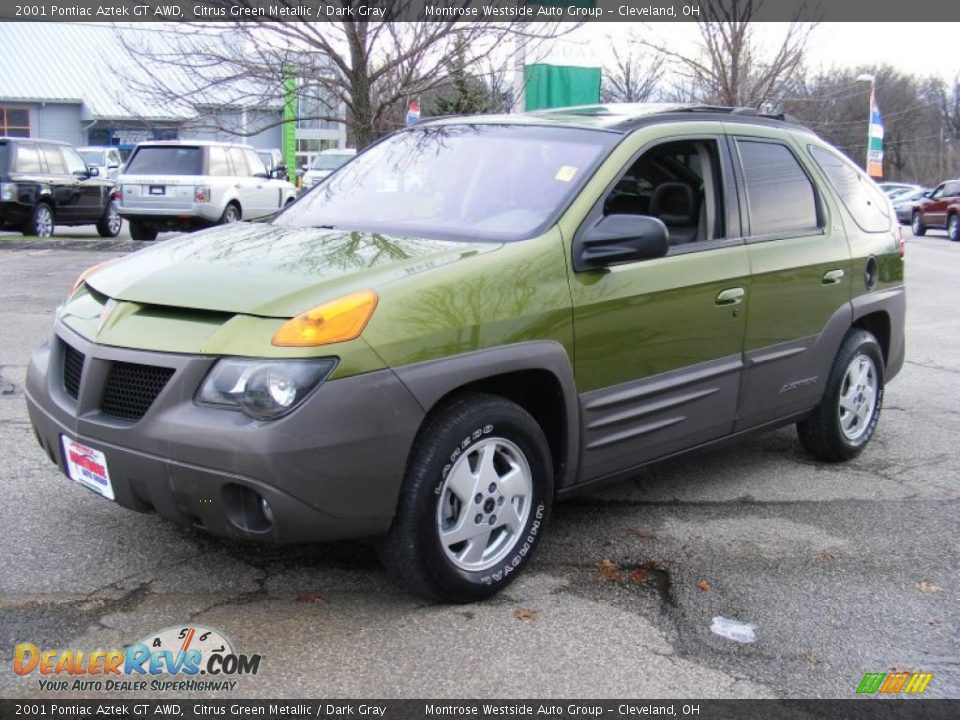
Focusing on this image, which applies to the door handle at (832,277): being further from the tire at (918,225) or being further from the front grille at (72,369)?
the tire at (918,225)

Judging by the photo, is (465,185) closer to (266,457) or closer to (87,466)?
(266,457)

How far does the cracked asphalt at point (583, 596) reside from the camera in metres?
3.25

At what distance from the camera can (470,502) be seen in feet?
12.0

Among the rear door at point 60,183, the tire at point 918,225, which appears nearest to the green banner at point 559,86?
the rear door at point 60,183

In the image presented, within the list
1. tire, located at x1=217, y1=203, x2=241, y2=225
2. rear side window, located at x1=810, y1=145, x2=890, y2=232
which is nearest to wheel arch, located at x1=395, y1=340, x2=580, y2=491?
rear side window, located at x1=810, y1=145, x2=890, y2=232

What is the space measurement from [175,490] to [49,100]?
49160 mm

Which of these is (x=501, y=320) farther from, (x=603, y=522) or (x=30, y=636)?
(x=30, y=636)

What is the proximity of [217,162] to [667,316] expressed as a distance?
15.4 m

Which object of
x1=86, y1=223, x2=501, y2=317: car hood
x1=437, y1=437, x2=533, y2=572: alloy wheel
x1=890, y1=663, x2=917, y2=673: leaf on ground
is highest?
x1=86, y1=223, x2=501, y2=317: car hood

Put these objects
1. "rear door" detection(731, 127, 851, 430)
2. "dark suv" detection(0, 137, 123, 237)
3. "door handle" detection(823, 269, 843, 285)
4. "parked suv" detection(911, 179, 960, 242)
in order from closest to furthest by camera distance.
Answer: "rear door" detection(731, 127, 851, 430)
"door handle" detection(823, 269, 843, 285)
"dark suv" detection(0, 137, 123, 237)
"parked suv" detection(911, 179, 960, 242)

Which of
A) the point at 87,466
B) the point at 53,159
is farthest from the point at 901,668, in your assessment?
the point at 53,159

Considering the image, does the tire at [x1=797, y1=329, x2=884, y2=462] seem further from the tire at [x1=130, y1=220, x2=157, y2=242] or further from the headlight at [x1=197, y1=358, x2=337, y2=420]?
the tire at [x1=130, y1=220, x2=157, y2=242]

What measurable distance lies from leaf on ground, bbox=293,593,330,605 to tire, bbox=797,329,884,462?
3014mm

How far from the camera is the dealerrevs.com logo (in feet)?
10.2
